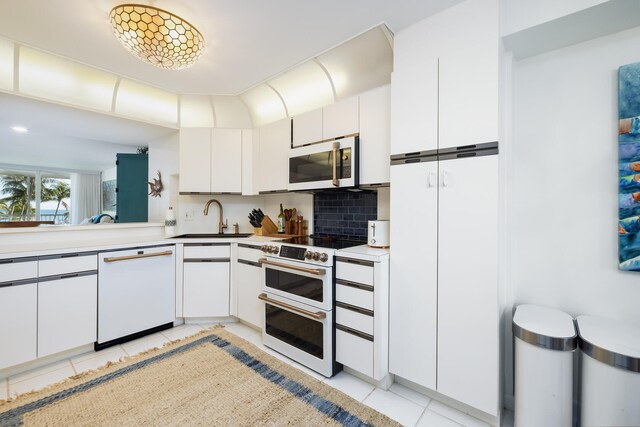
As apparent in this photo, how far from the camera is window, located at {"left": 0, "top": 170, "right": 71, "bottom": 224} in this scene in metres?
6.26

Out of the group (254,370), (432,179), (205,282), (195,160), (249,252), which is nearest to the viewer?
(432,179)

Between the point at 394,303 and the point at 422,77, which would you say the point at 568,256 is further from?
the point at 422,77

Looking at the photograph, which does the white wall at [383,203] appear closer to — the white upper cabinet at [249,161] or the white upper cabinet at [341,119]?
the white upper cabinet at [341,119]

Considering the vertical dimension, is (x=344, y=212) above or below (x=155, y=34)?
below

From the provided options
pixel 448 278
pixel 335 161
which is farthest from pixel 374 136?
pixel 448 278

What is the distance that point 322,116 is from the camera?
2555mm

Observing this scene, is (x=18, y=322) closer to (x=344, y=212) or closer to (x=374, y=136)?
(x=344, y=212)

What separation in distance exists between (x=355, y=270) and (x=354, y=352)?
2.04ft

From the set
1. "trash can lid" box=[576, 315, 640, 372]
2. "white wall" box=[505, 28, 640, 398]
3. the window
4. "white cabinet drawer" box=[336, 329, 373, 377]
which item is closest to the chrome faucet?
"white cabinet drawer" box=[336, 329, 373, 377]

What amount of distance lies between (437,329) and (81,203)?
389 inches

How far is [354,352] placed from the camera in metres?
1.98

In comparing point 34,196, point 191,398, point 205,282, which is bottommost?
point 191,398

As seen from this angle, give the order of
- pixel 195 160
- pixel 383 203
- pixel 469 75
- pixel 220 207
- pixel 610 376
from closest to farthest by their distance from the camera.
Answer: pixel 610 376 < pixel 469 75 < pixel 383 203 < pixel 195 160 < pixel 220 207

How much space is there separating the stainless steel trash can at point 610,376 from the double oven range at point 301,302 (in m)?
1.45
